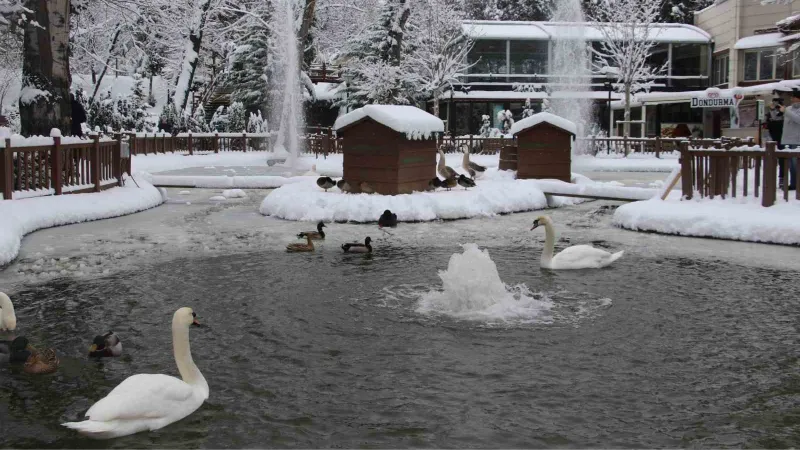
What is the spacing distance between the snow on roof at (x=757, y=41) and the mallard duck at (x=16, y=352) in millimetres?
42362

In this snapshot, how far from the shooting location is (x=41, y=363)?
6.79 meters

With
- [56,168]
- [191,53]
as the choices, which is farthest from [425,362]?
[191,53]

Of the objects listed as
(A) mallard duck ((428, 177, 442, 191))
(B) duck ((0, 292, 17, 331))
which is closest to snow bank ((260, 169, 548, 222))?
(A) mallard duck ((428, 177, 442, 191))

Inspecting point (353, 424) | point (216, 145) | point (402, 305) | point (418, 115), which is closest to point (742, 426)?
point (353, 424)

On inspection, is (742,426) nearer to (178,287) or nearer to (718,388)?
(718,388)

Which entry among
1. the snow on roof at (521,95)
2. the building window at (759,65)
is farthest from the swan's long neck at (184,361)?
the snow on roof at (521,95)

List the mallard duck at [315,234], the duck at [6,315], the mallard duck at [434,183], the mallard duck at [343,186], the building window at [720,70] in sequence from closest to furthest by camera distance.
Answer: the duck at [6,315], the mallard duck at [315,234], the mallard duck at [343,186], the mallard duck at [434,183], the building window at [720,70]

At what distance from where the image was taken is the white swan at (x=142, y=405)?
5.37 m

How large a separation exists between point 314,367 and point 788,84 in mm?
31964

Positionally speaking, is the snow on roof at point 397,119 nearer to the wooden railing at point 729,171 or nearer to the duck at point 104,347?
the wooden railing at point 729,171

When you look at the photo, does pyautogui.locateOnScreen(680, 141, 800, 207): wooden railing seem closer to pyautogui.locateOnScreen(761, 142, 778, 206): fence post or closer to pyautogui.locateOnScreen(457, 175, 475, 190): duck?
pyautogui.locateOnScreen(761, 142, 778, 206): fence post

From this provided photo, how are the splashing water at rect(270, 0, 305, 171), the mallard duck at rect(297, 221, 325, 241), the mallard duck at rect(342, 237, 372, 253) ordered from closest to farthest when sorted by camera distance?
the mallard duck at rect(342, 237, 372, 253) < the mallard duck at rect(297, 221, 325, 241) < the splashing water at rect(270, 0, 305, 171)

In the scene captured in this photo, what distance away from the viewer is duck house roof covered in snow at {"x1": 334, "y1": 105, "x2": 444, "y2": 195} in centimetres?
1766

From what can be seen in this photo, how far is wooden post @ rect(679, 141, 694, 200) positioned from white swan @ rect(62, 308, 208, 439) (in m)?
11.8
